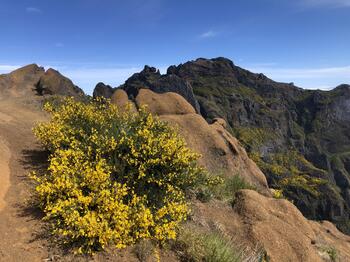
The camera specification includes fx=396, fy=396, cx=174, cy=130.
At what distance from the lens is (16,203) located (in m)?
9.40

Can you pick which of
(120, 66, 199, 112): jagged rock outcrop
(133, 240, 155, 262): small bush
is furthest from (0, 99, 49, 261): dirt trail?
(120, 66, 199, 112): jagged rock outcrop

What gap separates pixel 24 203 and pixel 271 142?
17992cm

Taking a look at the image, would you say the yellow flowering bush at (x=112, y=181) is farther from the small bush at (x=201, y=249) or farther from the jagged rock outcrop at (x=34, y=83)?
the jagged rock outcrop at (x=34, y=83)

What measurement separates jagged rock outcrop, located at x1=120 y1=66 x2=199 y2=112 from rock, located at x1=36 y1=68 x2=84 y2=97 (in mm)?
53982

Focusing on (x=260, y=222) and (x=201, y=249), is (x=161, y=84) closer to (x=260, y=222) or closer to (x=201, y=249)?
(x=260, y=222)

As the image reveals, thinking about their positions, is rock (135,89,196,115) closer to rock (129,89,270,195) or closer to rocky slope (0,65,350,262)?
rock (129,89,270,195)

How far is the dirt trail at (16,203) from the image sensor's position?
7719 mm

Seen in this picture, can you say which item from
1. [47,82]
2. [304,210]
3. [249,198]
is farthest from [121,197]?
[304,210]

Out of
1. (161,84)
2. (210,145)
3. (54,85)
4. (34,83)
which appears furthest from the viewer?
(161,84)

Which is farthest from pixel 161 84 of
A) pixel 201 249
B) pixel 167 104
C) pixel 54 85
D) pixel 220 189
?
pixel 201 249

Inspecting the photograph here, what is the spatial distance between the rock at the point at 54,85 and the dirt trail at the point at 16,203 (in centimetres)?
2092

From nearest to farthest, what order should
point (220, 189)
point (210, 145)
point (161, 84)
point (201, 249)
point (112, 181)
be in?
point (201, 249) < point (112, 181) < point (220, 189) < point (210, 145) < point (161, 84)

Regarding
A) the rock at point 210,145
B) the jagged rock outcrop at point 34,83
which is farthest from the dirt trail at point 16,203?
the jagged rock outcrop at point 34,83

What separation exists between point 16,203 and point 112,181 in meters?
2.34
